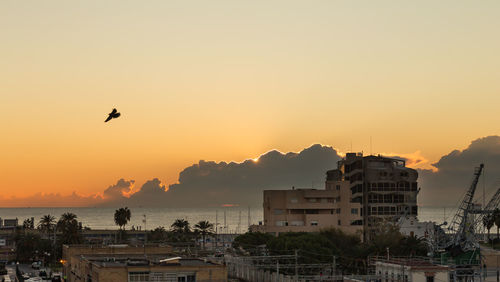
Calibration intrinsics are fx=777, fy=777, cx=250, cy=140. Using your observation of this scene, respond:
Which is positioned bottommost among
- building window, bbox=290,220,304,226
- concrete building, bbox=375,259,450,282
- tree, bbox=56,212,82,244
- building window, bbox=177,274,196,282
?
concrete building, bbox=375,259,450,282

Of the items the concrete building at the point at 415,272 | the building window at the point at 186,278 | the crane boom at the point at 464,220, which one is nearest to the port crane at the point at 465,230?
the crane boom at the point at 464,220

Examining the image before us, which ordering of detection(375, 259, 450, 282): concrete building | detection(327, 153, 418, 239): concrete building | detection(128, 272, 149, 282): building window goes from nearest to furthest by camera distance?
1. detection(128, 272, 149, 282): building window
2. detection(375, 259, 450, 282): concrete building
3. detection(327, 153, 418, 239): concrete building

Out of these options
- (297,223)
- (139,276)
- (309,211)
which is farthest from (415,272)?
(309,211)

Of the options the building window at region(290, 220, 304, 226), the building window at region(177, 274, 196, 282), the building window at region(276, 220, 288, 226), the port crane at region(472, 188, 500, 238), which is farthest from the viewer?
the building window at region(276, 220, 288, 226)

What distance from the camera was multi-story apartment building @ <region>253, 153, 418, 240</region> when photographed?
15600cm

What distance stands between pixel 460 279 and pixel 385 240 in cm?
2474

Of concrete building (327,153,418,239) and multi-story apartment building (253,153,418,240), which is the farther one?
concrete building (327,153,418,239)

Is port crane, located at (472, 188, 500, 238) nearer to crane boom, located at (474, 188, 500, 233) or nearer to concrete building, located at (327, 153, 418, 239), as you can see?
crane boom, located at (474, 188, 500, 233)

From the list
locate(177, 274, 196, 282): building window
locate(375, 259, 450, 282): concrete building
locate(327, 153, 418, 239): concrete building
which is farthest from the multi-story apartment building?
locate(177, 274, 196, 282): building window

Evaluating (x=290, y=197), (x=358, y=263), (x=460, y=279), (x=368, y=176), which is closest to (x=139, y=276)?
(x=460, y=279)

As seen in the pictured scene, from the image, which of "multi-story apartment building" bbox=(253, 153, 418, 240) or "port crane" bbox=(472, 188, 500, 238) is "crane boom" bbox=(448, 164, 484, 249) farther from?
"multi-story apartment building" bbox=(253, 153, 418, 240)

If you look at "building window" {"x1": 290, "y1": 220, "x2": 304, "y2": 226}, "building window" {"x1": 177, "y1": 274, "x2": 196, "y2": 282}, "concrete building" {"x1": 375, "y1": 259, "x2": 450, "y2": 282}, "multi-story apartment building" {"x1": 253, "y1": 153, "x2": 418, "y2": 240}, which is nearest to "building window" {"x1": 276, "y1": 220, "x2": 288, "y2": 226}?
"multi-story apartment building" {"x1": 253, "y1": 153, "x2": 418, "y2": 240}

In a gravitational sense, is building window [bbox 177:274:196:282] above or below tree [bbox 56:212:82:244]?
below

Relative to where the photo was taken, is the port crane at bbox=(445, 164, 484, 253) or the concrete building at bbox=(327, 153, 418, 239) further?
the concrete building at bbox=(327, 153, 418, 239)
